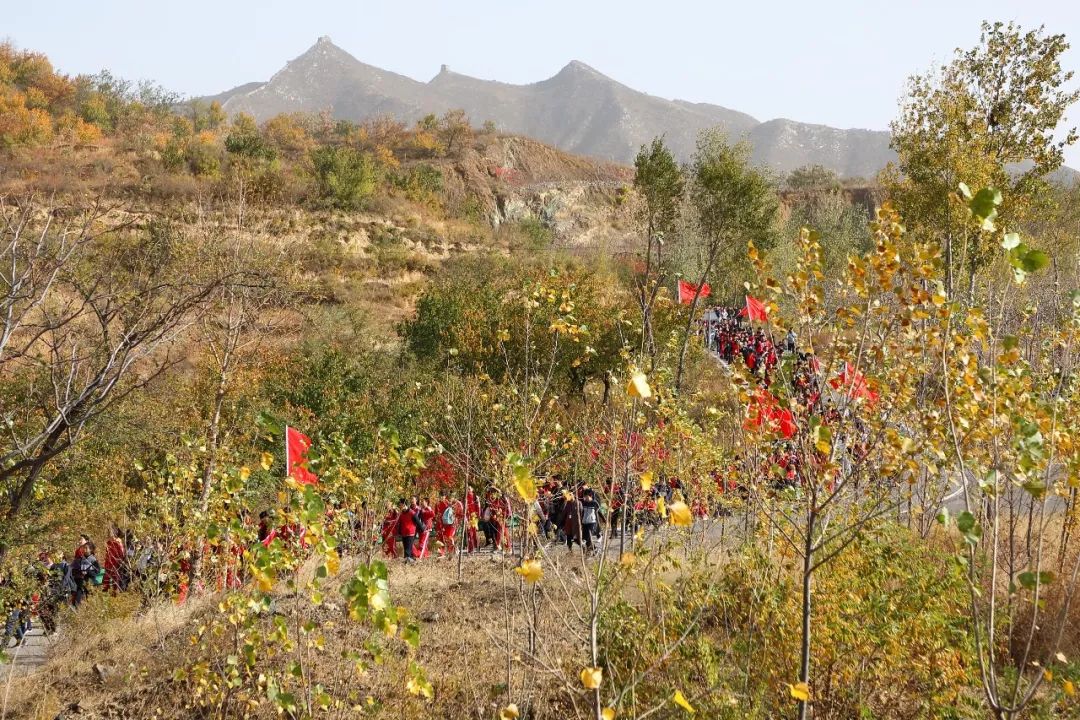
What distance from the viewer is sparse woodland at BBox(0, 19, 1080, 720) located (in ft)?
13.2

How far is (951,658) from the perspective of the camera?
18.5 feet

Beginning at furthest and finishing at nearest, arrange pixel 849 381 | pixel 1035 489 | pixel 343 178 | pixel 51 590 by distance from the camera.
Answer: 1. pixel 343 178
2. pixel 51 590
3. pixel 849 381
4. pixel 1035 489

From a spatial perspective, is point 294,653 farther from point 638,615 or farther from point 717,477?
point 717,477

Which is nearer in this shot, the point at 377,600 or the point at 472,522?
the point at 377,600

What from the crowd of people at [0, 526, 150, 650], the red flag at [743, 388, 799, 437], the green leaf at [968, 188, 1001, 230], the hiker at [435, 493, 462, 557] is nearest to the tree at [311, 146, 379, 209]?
the hiker at [435, 493, 462, 557]

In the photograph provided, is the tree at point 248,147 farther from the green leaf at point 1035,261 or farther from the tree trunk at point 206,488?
the green leaf at point 1035,261

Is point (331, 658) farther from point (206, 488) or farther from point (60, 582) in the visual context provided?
point (60, 582)

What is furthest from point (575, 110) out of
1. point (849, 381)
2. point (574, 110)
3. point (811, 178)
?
point (849, 381)

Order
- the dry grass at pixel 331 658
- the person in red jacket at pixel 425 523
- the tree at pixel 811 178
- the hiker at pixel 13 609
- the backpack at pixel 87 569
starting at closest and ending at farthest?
the dry grass at pixel 331 658, the hiker at pixel 13 609, the backpack at pixel 87 569, the person in red jacket at pixel 425 523, the tree at pixel 811 178

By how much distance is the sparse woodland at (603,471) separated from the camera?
4.02 meters

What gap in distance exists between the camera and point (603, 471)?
411 inches

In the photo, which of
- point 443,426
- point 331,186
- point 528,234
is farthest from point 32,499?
point 528,234

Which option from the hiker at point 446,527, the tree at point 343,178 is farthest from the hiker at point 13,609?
the tree at point 343,178

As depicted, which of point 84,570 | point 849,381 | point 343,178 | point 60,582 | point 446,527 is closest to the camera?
point 849,381
